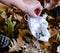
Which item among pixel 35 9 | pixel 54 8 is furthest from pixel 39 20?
pixel 54 8

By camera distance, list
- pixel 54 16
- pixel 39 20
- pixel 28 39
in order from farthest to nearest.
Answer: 1. pixel 54 16
2. pixel 39 20
3. pixel 28 39

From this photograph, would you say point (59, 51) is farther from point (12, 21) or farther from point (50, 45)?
point (12, 21)

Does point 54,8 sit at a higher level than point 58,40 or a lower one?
higher

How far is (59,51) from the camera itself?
53.8 inches

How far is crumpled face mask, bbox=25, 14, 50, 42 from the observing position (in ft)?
4.53

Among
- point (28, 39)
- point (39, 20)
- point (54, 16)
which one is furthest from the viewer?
point (54, 16)

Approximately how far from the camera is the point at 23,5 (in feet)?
4.91

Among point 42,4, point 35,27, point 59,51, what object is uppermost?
point 42,4

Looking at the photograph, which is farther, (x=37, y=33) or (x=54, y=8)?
(x=54, y=8)

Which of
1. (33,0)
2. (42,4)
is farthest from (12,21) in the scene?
(42,4)

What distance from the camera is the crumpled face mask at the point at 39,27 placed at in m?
1.38

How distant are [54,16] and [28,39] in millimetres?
309

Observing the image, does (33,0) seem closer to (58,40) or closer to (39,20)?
(39,20)

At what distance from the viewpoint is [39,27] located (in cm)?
143
